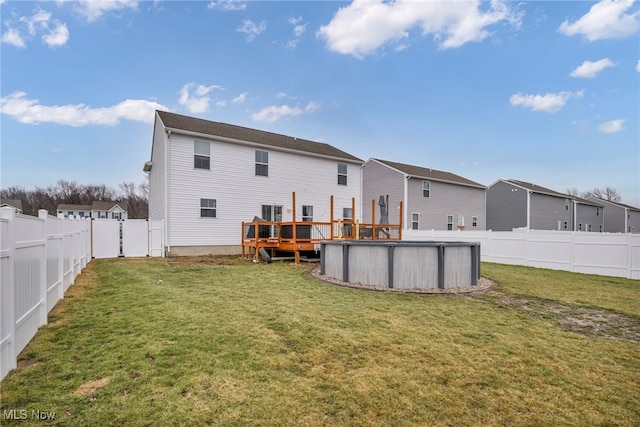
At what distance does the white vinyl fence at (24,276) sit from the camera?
2.79 m

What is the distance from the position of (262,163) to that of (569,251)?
44.2 feet

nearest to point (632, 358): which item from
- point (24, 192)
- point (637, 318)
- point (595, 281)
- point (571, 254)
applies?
point (637, 318)

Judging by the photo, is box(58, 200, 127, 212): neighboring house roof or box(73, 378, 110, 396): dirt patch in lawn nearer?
box(73, 378, 110, 396): dirt patch in lawn

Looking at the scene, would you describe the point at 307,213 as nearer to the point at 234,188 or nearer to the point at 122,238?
the point at 234,188

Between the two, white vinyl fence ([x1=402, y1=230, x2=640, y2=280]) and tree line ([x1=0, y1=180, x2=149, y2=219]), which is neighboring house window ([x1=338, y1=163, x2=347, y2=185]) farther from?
tree line ([x1=0, y1=180, x2=149, y2=219])

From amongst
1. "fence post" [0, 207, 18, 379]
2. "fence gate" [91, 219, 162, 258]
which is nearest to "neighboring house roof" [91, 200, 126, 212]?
"fence gate" [91, 219, 162, 258]

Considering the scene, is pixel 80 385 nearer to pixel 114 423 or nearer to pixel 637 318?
pixel 114 423

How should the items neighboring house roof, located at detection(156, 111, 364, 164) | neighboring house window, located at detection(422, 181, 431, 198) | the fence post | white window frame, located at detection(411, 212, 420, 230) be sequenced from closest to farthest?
the fence post, neighboring house roof, located at detection(156, 111, 364, 164), white window frame, located at detection(411, 212, 420, 230), neighboring house window, located at detection(422, 181, 431, 198)

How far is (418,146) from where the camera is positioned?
2448 cm

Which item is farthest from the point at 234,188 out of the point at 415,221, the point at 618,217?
the point at 618,217

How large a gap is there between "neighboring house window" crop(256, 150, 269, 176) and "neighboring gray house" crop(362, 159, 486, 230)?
9022 millimetres

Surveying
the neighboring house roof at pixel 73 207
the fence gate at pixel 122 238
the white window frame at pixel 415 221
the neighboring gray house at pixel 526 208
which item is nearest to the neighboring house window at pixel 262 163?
the fence gate at pixel 122 238

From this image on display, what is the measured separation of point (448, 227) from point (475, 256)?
17.2 m

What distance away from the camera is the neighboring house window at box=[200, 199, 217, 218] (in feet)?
Answer: 46.0
